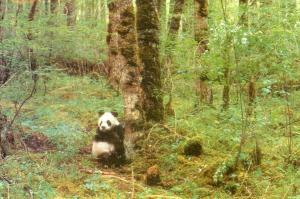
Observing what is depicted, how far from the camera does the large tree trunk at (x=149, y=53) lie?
7.86m

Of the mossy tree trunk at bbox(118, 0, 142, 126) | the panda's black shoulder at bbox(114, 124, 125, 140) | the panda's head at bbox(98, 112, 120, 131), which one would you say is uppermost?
the mossy tree trunk at bbox(118, 0, 142, 126)

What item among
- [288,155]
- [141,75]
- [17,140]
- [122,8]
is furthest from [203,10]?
[17,140]

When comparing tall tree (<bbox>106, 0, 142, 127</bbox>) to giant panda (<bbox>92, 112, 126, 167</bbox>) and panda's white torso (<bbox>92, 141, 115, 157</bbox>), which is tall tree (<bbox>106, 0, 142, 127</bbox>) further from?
panda's white torso (<bbox>92, 141, 115, 157</bbox>)

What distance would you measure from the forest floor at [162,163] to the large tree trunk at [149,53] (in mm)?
430

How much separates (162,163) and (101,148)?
100 centimetres

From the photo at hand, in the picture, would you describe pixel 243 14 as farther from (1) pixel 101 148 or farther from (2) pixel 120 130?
(1) pixel 101 148

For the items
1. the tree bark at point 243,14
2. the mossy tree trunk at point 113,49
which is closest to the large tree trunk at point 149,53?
the tree bark at point 243,14

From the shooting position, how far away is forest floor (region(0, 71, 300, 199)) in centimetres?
607

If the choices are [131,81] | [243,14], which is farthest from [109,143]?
[243,14]

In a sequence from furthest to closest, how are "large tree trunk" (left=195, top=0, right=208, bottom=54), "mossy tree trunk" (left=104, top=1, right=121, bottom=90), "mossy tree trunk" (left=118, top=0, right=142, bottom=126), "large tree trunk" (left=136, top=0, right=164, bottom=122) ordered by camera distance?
"mossy tree trunk" (left=104, top=1, right=121, bottom=90) → "large tree trunk" (left=195, top=0, right=208, bottom=54) → "large tree trunk" (left=136, top=0, right=164, bottom=122) → "mossy tree trunk" (left=118, top=0, right=142, bottom=126)

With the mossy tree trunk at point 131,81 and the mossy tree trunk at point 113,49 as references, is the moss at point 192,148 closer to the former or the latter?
the mossy tree trunk at point 131,81

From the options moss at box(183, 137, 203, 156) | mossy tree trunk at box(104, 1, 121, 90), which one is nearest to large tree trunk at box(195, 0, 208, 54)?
mossy tree trunk at box(104, 1, 121, 90)

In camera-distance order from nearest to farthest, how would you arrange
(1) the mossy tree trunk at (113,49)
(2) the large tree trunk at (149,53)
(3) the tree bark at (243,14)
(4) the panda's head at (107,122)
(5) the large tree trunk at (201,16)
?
(3) the tree bark at (243,14) → (4) the panda's head at (107,122) → (2) the large tree trunk at (149,53) → (5) the large tree trunk at (201,16) → (1) the mossy tree trunk at (113,49)

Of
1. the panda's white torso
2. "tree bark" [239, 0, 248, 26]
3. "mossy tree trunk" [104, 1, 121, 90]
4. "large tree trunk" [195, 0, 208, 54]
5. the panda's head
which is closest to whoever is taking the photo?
"tree bark" [239, 0, 248, 26]
